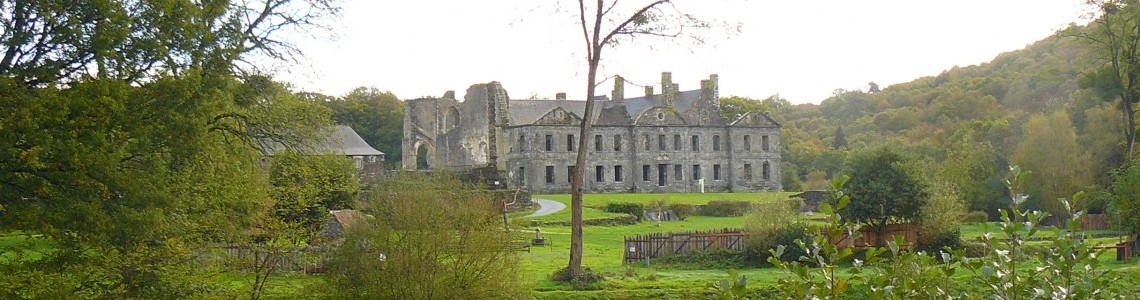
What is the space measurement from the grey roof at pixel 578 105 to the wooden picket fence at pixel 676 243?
3193 cm

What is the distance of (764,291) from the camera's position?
2220 cm

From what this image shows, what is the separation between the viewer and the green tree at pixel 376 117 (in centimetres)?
7788

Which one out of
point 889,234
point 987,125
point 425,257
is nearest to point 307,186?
point 425,257

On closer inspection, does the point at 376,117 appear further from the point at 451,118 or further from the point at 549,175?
the point at 549,175

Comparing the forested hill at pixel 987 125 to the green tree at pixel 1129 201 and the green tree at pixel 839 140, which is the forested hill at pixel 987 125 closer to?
the green tree at pixel 839 140

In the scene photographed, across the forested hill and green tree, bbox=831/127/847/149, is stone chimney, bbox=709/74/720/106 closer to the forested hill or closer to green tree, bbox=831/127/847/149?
the forested hill

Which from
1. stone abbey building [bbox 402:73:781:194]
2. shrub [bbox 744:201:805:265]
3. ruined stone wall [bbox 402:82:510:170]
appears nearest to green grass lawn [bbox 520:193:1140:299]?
shrub [bbox 744:201:805:265]

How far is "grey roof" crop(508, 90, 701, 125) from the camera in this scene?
6066 cm

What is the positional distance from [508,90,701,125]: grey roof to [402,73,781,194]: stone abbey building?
0.06 m

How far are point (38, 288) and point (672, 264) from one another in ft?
50.7

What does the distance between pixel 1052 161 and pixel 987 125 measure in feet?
51.6

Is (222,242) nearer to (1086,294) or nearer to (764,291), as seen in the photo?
(764,291)

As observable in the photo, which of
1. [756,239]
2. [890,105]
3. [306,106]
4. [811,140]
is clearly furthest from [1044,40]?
[306,106]

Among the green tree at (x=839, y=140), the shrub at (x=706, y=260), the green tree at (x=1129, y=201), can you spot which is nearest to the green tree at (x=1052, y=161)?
the green tree at (x=1129, y=201)
